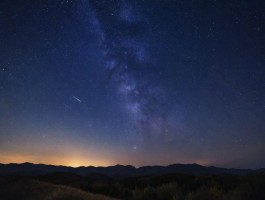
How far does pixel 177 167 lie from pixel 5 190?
162 meters

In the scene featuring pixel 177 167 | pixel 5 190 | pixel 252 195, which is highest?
pixel 177 167

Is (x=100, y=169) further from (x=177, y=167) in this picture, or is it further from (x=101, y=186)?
(x=101, y=186)

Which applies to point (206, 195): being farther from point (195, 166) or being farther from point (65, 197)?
point (195, 166)

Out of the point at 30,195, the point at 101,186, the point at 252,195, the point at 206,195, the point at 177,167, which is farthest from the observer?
the point at 177,167

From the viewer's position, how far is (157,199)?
16.6m

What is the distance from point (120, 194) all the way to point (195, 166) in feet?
532

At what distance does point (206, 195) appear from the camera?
13430 millimetres

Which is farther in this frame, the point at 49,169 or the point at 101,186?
the point at 49,169

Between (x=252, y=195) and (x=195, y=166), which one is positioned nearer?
(x=252, y=195)

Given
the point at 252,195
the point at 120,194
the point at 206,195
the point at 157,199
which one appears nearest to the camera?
the point at 252,195

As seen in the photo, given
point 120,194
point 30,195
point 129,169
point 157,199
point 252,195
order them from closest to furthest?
point 252,195 < point 30,195 < point 157,199 < point 120,194 < point 129,169

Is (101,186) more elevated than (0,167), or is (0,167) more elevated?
(0,167)

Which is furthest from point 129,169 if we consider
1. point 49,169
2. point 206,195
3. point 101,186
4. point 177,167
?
point 206,195

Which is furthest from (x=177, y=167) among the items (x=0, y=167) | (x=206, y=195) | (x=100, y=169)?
(x=206, y=195)
